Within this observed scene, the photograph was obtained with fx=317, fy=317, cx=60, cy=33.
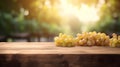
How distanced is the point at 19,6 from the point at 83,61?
3.63 metres

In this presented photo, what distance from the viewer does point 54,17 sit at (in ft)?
18.5

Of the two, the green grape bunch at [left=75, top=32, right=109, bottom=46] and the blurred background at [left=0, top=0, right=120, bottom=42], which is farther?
the blurred background at [left=0, top=0, right=120, bottom=42]

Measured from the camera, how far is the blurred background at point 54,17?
18.4 feet

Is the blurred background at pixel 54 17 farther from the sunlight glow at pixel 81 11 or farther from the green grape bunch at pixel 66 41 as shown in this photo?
the green grape bunch at pixel 66 41

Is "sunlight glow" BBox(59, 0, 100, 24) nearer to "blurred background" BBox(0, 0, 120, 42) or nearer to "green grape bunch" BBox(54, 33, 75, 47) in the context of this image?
"blurred background" BBox(0, 0, 120, 42)

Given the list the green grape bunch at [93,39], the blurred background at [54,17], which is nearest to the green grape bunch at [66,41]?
the green grape bunch at [93,39]

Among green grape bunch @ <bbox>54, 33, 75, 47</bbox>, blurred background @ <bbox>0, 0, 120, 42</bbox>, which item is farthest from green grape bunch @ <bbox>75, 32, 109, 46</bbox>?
blurred background @ <bbox>0, 0, 120, 42</bbox>

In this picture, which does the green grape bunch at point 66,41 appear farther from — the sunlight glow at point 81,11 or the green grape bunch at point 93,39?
the sunlight glow at point 81,11

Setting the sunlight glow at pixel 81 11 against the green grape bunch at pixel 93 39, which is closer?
the green grape bunch at pixel 93 39

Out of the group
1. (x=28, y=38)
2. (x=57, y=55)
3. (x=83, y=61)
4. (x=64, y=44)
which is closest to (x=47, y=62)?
(x=57, y=55)

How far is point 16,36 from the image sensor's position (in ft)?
18.2

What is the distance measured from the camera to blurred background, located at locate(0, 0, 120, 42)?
18.4 feet

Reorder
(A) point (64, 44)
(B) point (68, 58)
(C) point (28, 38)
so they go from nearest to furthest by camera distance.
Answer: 1. (B) point (68, 58)
2. (A) point (64, 44)
3. (C) point (28, 38)

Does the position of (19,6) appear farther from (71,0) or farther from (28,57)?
(28,57)
